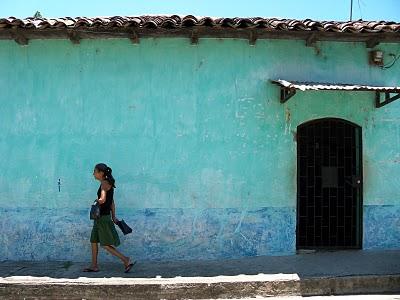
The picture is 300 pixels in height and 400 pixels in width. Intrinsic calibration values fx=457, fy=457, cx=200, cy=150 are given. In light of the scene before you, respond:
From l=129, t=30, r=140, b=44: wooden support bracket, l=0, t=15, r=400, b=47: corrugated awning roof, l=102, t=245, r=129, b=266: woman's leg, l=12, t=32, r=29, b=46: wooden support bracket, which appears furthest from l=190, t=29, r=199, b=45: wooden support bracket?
l=102, t=245, r=129, b=266: woman's leg

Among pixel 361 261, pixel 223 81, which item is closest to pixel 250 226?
pixel 361 261

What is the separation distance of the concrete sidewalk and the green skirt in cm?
45

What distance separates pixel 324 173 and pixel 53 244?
177 inches

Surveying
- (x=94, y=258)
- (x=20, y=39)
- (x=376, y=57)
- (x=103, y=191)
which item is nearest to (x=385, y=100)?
(x=376, y=57)

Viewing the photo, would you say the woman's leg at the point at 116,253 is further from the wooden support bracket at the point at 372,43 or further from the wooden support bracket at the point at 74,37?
the wooden support bracket at the point at 372,43

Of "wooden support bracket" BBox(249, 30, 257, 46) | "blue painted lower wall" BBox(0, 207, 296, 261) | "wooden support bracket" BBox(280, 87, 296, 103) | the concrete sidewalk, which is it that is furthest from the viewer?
"blue painted lower wall" BBox(0, 207, 296, 261)

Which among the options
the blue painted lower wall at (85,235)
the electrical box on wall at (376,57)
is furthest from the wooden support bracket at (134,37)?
the electrical box on wall at (376,57)

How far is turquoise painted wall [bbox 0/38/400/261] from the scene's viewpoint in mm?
7152

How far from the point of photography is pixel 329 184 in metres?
7.59

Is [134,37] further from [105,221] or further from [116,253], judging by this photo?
[116,253]

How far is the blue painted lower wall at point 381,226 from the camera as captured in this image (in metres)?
7.54

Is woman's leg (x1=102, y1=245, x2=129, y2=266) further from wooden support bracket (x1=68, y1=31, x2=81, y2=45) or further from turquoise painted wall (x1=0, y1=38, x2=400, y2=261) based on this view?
wooden support bracket (x1=68, y1=31, x2=81, y2=45)

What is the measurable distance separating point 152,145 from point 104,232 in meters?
1.59

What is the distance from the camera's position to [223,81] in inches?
288
